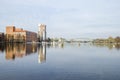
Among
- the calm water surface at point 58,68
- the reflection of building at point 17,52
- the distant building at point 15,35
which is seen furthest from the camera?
the distant building at point 15,35

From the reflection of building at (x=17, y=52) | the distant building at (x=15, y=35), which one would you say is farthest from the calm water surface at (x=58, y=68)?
the distant building at (x=15, y=35)

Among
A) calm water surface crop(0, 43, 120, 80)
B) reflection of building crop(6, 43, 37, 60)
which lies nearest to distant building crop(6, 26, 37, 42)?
reflection of building crop(6, 43, 37, 60)

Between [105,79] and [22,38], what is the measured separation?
467ft

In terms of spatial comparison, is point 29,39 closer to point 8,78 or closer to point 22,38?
point 22,38

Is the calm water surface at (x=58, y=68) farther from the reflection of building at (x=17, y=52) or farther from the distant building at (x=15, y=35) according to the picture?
the distant building at (x=15, y=35)

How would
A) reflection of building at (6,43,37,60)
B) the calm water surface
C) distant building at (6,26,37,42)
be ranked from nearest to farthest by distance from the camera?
1. the calm water surface
2. reflection of building at (6,43,37,60)
3. distant building at (6,26,37,42)

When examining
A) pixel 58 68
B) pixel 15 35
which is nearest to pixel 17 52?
pixel 58 68

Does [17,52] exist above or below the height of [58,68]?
above

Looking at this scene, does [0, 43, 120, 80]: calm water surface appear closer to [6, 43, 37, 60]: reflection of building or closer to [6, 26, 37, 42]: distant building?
[6, 43, 37, 60]: reflection of building

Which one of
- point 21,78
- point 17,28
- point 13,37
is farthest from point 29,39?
point 21,78

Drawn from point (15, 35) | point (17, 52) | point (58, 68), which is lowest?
point (58, 68)

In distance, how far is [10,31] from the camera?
160 m

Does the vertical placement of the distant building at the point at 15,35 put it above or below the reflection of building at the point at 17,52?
above

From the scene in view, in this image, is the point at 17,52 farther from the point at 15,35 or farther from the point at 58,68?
the point at 15,35
